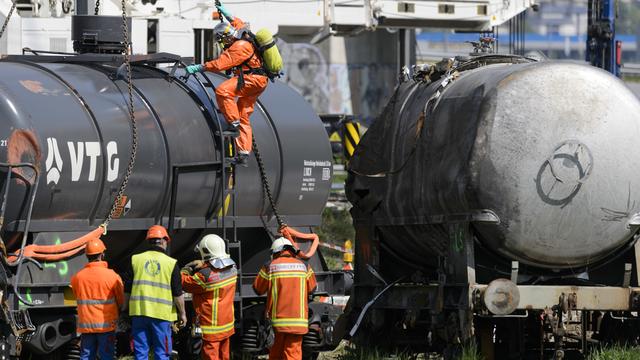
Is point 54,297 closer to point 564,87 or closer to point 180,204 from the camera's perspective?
point 180,204

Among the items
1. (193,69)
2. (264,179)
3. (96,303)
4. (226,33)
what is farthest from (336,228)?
(96,303)

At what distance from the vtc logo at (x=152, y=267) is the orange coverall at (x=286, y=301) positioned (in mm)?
1203

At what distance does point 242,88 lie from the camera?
13219 millimetres

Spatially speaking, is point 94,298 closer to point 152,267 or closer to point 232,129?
point 152,267

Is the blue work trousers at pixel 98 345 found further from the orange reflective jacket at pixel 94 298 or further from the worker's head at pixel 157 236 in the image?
the worker's head at pixel 157 236

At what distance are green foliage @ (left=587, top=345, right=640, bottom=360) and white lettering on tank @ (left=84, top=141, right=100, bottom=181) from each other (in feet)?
15.0

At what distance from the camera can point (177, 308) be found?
1159 centimetres

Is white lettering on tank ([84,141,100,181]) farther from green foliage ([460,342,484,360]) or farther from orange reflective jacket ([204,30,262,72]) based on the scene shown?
green foliage ([460,342,484,360])

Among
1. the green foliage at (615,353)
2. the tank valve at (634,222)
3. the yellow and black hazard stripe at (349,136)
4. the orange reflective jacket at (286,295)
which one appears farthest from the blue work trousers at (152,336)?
the yellow and black hazard stripe at (349,136)

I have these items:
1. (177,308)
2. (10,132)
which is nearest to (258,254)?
Answer: (177,308)

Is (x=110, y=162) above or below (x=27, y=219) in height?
above

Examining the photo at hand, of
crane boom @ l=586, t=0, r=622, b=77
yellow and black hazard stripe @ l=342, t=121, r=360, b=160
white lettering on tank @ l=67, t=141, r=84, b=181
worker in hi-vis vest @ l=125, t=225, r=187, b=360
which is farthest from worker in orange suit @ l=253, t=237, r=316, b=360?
crane boom @ l=586, t=0, r=622, b=77

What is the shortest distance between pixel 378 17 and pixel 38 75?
610 inches

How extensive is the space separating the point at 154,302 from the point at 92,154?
135 cm
